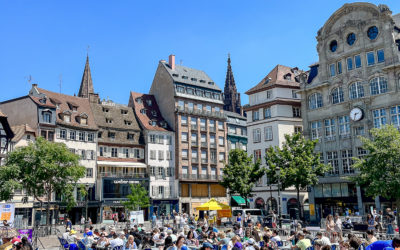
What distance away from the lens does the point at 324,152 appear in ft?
148

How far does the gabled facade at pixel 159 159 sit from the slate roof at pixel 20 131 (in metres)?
17.0

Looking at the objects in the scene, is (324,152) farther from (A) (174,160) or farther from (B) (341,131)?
(A) (174,160)

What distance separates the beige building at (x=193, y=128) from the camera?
2554 inches

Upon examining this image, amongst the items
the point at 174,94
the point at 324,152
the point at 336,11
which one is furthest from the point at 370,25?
the point at 174,94

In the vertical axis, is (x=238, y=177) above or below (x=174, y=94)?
below

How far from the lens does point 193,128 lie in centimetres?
6719

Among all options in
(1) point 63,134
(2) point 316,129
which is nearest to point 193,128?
(1) point 63,134

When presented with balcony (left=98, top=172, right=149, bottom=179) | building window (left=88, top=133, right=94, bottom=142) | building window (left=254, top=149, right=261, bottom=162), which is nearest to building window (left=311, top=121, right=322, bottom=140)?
building window (left=254, top=149, right=261, bottom=162)

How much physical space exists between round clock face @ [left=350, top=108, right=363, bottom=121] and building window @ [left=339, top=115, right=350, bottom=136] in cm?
91

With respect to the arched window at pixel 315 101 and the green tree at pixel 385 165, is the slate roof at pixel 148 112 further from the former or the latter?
the green tree at pixel 385 165

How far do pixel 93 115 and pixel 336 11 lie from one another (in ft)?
116

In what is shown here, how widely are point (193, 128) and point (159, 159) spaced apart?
7.91 m

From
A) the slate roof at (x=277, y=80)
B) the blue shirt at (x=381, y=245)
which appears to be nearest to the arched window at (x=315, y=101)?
the slate roof at (x=277, y=80)

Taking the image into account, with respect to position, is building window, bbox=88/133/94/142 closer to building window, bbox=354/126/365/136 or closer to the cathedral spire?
building window, bbox=354/126/365/136
